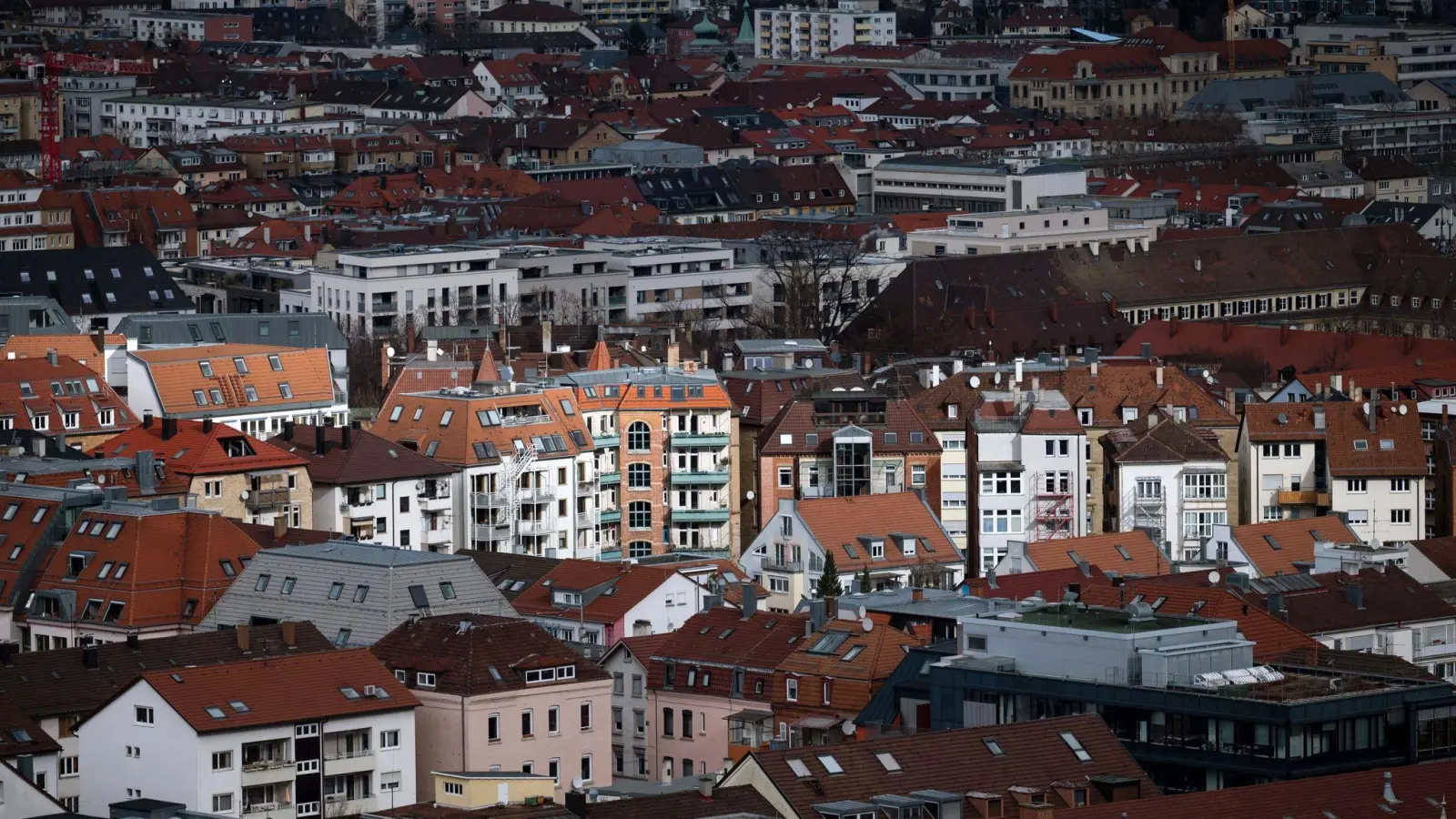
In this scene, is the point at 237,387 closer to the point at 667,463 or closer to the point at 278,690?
the point at 667,463

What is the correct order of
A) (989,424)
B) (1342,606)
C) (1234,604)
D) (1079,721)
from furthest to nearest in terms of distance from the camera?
(989,424), (1342,606), (1234,604), (1079,721)

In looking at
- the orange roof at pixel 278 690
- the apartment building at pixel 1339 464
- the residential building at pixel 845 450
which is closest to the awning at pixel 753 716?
the orange roof at pixel 278 690

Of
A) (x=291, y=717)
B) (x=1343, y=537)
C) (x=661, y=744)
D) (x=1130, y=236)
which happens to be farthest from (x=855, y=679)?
(x=1130, y=236)

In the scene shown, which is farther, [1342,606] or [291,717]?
[1342,606]

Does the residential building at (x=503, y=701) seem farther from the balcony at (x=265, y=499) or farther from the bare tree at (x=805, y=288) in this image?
the bare tree at (x=805, y=288)

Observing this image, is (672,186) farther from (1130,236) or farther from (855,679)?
(855,679)

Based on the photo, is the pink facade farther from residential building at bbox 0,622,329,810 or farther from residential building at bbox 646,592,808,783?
residential building at bbox 646,592,808,783

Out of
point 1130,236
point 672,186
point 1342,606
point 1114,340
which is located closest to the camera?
point 1342,606
